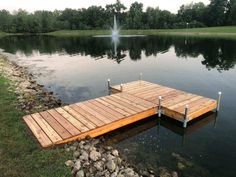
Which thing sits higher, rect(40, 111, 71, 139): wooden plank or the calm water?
rect(40, 111, 71, 139): wooden plank

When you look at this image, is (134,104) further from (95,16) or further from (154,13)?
(95,16)

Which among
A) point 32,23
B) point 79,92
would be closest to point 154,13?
Answer: point 32,23

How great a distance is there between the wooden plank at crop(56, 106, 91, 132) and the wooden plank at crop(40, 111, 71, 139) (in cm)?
56

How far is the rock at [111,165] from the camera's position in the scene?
7289mm

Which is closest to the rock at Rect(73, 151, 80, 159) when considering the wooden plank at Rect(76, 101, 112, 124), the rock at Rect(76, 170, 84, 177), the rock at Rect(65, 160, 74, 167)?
the rock at Rect(65, 160, 74, 167)

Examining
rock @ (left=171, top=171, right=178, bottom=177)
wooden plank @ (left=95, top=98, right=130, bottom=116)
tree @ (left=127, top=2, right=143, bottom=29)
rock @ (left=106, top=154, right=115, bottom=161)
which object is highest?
tree @ (left=127, top=2, right=143, bottom=29)

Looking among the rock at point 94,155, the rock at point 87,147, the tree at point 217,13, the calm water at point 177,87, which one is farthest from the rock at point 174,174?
the tree at point 217,13

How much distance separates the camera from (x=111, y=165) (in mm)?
7406

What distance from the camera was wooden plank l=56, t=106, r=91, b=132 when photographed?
962 cm

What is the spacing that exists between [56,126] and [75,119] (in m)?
1.01

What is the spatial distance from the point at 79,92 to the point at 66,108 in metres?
5.73

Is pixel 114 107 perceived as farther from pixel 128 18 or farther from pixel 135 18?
pixel 128 18

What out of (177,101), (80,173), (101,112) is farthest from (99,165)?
(177,101)

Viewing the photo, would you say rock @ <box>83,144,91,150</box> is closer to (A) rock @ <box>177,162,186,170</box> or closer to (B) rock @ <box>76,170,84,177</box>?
(B) rock @ <box>76,170,84,177</box>
